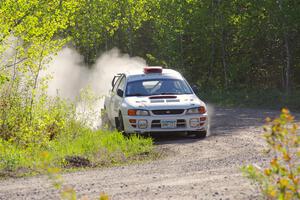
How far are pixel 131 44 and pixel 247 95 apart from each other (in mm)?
16272

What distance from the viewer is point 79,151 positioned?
530 inches

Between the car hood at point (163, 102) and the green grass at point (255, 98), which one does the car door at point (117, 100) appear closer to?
the car hood at point (163, 102)

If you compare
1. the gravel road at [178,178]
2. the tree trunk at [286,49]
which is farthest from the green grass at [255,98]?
the gravel road at [178,178]

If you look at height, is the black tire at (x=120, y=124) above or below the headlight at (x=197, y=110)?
below

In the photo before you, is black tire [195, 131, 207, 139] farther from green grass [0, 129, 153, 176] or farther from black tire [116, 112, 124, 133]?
black tire [116, 112, 124, 133]

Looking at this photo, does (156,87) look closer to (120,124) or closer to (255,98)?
(120,124)

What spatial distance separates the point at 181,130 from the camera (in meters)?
15.7

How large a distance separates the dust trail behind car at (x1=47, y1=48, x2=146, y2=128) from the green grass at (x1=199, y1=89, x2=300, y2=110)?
509 centimetres

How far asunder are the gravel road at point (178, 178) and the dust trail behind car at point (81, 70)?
1969 centimetres

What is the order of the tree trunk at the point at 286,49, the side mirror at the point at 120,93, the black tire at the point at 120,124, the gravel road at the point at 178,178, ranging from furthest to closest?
1. the tree trunk at the point at 286,49
2. the side mirror at the point at 120,93
3. the black tire at the point at 120,124
4. the gravel road at the point at 178,178

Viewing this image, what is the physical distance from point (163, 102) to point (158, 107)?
1.02 feet

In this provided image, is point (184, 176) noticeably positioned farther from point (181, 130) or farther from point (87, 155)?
point (181, 130)

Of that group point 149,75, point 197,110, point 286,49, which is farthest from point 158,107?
point 286,49

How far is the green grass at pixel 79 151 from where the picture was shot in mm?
12117
